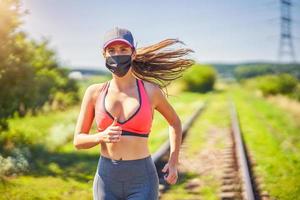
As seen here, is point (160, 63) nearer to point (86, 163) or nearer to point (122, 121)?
point (122, 121)

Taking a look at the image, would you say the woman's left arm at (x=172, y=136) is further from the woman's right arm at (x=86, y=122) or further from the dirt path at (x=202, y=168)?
the dirt path at (x=202, y=168)

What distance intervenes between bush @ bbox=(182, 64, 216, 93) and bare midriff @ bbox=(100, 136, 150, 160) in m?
54.2

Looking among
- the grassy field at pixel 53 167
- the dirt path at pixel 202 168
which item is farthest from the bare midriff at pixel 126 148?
the dirt path at pixel 202 168

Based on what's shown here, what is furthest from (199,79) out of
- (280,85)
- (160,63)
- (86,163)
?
(160,63)

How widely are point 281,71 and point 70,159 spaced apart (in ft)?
164

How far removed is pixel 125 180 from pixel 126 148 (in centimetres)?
24

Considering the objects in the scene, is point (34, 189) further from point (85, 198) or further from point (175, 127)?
point (175, 127)

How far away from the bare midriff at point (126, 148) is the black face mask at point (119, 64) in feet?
1.64

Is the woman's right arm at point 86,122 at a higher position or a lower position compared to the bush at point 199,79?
higher

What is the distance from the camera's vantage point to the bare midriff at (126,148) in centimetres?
348

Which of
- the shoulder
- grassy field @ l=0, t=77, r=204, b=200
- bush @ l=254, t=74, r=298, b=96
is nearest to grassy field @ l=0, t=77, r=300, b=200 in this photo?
grassy field @ l=0, t=77, r=204, b=200

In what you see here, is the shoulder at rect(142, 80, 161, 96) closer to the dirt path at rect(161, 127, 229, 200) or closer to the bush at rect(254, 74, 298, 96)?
the dirt path at rect(161, 127, 229, 200)

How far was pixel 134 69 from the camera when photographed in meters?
4.00

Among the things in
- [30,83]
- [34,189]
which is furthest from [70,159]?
[34,189]
